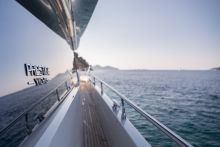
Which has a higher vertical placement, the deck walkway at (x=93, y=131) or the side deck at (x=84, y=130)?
the side deck at (x=84, y=130)

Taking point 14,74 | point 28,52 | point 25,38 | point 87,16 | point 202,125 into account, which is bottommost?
point 202,125

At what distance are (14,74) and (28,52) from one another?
16.1 inches

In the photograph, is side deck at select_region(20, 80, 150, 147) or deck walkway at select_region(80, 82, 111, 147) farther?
deck walkway at select_region(80, 82, 111, 147)

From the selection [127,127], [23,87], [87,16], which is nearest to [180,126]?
[87,16]

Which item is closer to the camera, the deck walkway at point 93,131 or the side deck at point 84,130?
the side deck at point 84,130

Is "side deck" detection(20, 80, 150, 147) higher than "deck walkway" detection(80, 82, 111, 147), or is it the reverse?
"side deck" detection(20, 80, 150, 147)

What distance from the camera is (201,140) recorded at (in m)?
6.84

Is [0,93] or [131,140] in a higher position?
[0,93]

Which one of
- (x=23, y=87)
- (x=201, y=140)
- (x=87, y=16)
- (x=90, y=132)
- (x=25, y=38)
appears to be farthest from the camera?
(x=201, y=140)

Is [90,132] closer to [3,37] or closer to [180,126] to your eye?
[3,37]

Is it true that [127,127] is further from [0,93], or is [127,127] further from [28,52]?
[28,52]

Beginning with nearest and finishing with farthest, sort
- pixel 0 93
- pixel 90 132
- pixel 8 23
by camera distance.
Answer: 1. pixel 0 93
2. pixel 8 23
3. pixel 90 132

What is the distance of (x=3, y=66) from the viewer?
114 cm

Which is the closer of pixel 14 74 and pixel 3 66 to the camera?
pixel 3 66
